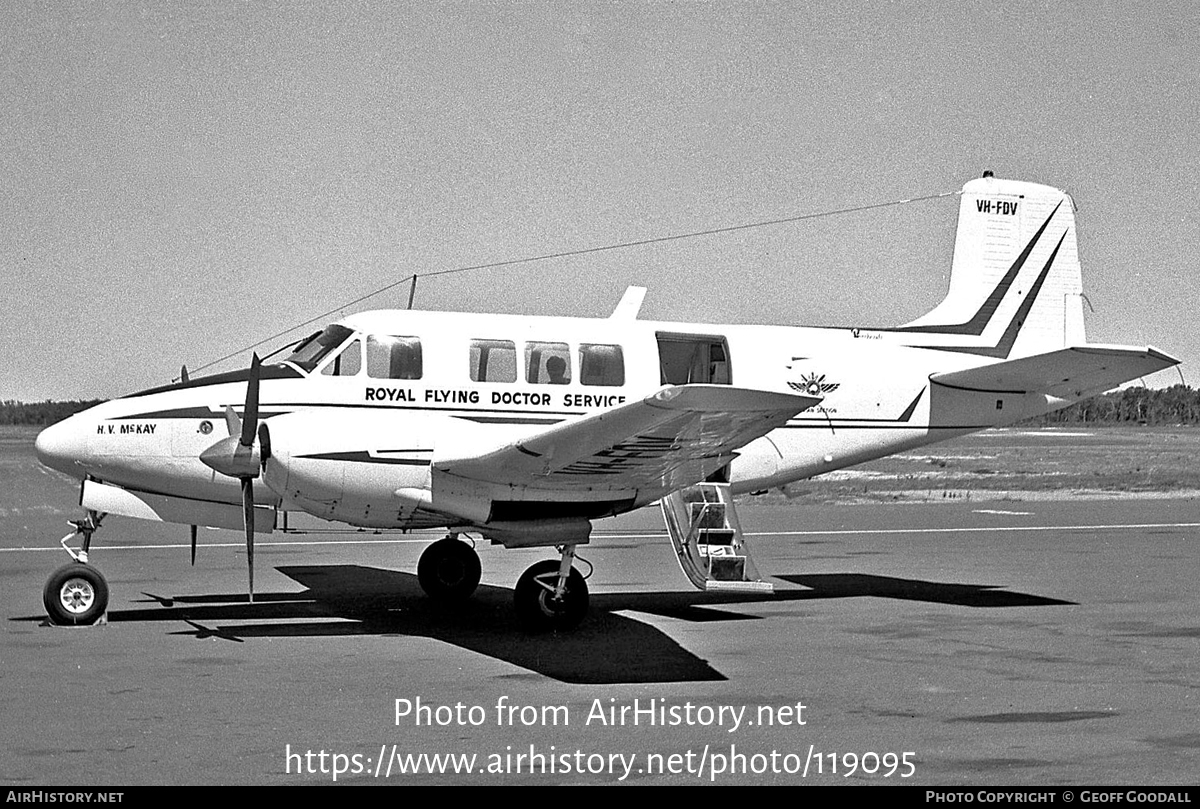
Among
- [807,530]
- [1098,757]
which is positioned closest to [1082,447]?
[807,530]

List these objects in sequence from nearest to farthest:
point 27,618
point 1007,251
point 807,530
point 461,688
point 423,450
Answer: point 461,688, point 423,450, point 27,618, point 1007,251, point 807,530

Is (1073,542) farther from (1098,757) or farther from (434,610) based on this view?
(1098,757)

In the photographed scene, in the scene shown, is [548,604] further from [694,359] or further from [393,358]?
[694,359]

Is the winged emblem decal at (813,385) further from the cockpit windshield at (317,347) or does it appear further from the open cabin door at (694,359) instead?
the cockpit windshield at (317,347)

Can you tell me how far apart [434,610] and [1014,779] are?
8.31m

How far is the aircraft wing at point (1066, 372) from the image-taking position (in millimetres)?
14445

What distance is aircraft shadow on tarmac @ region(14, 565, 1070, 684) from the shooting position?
11.7 metres

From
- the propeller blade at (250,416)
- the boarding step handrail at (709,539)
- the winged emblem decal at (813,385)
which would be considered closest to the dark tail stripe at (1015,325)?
the winged emblem decal at (813,385)

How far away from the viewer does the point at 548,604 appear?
1317 centimetres

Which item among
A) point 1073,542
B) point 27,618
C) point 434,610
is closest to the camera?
point 27,618

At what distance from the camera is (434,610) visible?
584 inches

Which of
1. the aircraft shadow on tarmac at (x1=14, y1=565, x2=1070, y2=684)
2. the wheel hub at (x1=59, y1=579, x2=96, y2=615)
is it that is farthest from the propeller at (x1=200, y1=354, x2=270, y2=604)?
the wheel hub at (x1=59, y1=579, x2=96, y2=615)

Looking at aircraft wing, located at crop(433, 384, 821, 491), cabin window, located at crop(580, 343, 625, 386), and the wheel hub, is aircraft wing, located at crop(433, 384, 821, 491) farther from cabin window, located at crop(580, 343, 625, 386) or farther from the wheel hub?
the wheel hub

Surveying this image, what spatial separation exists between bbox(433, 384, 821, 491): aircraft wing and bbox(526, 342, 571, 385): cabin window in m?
1.74
